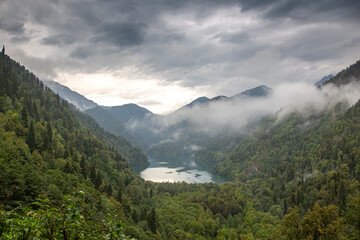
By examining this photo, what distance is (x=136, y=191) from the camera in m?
93.9

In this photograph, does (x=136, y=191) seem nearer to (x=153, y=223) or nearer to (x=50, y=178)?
(x=153, y=223)

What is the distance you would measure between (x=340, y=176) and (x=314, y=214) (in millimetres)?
90045

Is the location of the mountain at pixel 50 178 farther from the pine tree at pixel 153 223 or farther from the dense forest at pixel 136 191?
the pine tree at pixel 153 223

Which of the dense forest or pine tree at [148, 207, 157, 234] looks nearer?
the dense forest

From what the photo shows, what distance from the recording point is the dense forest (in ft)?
16.4

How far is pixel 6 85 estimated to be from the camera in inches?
3489

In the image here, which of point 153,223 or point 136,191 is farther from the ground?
point 153,223

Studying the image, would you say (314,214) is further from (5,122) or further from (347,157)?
(347,157)

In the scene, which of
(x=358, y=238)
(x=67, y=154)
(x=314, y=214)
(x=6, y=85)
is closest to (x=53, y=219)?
(x=358, y=238)

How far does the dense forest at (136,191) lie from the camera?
5004mm

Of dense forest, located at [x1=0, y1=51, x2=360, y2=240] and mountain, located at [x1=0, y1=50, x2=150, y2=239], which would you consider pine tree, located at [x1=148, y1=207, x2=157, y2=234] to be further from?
mountain, located at [x1=0, y1=50, x2=150, y2=239]

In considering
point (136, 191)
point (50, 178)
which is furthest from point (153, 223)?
point (136, 191)

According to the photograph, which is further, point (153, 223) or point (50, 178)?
point (153, 223)

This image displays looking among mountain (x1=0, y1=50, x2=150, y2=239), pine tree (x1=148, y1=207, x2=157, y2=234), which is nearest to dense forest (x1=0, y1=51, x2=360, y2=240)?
mountain (x1=0, y1=50, x2=150, y2=239)
